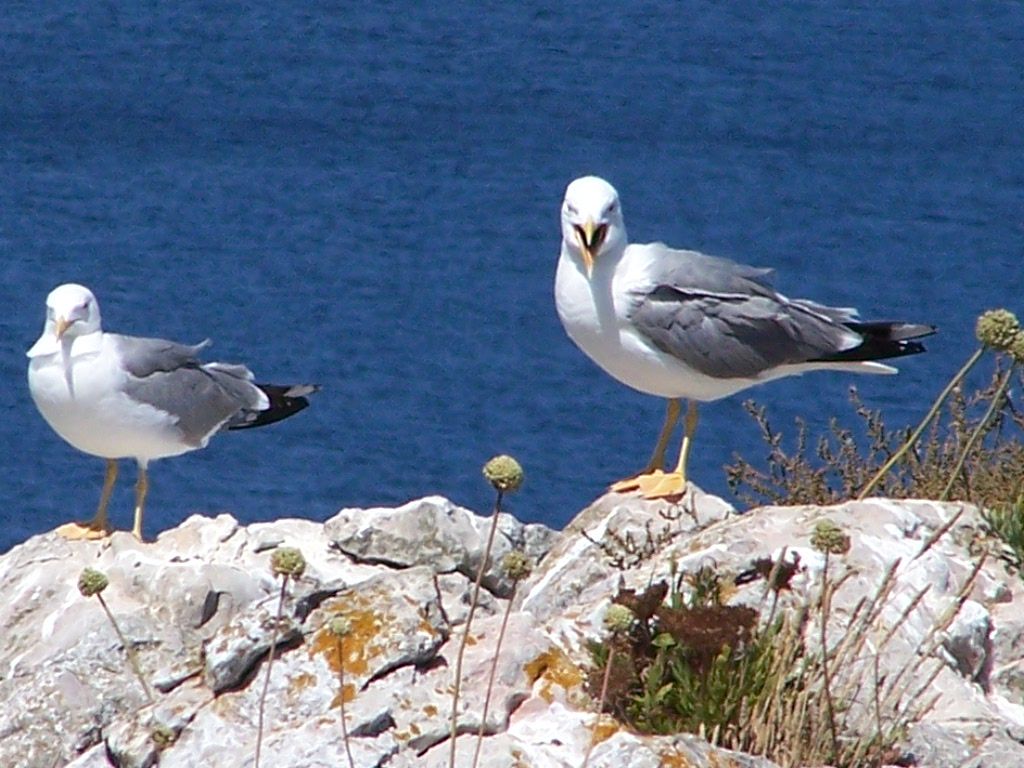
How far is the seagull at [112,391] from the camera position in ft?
27.5

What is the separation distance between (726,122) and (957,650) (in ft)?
50.5

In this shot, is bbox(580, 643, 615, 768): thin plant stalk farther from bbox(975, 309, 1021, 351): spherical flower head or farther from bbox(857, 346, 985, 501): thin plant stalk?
bbox(975, 309, 1021, 351): spherical flower head

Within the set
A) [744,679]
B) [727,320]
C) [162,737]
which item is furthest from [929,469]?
[162,737]

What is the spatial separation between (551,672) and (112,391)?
10.3 ft

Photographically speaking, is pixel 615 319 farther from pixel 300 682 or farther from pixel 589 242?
pixel 300 682

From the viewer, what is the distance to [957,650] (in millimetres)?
6215

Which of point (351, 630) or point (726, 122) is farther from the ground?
point (351, 630)

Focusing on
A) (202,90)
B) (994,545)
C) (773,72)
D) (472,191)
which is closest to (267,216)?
(472,191)

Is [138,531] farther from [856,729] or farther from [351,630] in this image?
[856,729]

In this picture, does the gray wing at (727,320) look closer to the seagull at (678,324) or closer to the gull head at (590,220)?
the seagull at (678,324)

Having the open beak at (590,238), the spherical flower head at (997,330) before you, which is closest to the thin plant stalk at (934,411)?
the spherical flower head at (997,330)

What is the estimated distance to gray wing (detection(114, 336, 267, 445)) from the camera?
8617 mm

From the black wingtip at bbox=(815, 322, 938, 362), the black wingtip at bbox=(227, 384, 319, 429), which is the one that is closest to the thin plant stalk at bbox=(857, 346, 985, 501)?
the black wingtip at bbox=(815, 322, 938, 362)

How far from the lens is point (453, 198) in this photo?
1983 centimetres
